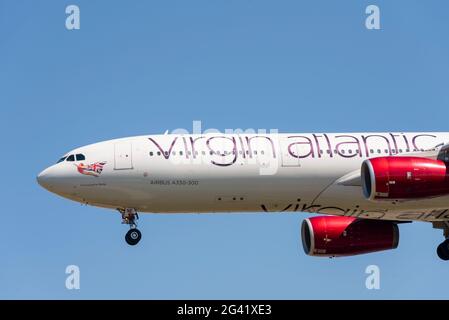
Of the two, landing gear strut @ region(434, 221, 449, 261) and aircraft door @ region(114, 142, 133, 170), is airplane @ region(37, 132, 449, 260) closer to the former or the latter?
aircraft door @ region(114, 142, 133, 170)

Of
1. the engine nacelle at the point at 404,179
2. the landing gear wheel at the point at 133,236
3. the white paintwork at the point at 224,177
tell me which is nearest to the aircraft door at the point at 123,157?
the white paintwork at the point at 224,177

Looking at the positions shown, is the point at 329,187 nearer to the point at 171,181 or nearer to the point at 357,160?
the point at 357,160

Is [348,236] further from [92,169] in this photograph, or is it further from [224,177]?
[92,169]

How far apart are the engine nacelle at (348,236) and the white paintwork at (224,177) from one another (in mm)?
4003

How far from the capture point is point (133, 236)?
50688mm

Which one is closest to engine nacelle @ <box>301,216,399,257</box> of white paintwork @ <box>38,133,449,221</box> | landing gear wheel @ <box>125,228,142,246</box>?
white paintwork @ <box>38,133,449,221</box>

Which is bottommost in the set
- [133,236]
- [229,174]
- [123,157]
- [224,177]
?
[133,236]

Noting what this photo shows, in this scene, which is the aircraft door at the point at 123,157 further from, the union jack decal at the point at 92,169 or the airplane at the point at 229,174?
the union jack decal at the point at 92,169

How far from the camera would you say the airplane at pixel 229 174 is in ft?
164

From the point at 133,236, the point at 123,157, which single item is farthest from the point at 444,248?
the point at 123,157

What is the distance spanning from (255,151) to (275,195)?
248cm

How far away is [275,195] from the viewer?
165ft

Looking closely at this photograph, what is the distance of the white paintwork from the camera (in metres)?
50.0

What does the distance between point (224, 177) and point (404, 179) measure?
9071 millimetres
